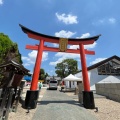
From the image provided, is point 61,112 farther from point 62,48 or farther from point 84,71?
point 62,48

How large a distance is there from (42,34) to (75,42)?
2.67 m

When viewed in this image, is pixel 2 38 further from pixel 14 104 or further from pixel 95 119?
pixel 95 119

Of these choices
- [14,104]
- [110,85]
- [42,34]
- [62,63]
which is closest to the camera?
[14,104]

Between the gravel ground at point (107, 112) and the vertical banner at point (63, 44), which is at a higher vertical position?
the vertical banner at point (63, 44)

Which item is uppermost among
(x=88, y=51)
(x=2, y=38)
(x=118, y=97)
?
(x=2, y=38)

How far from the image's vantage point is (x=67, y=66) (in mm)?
61438

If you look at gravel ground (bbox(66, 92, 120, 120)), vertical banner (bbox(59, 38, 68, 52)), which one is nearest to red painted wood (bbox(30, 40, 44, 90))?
vertical banner (bbox(59, 38, 68, 52))

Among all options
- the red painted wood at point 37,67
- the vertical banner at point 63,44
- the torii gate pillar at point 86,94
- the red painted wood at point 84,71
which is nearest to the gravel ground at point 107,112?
the torii gate pillar at point 86,94

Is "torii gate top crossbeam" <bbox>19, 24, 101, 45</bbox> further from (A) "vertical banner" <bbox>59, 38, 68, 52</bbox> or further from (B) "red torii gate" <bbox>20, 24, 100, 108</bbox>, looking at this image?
(A) "vertical banner" <bbox>59, 38, 68, 52</bbox>

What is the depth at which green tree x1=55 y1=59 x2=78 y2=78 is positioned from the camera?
60.1m

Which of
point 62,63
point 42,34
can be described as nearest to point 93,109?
point 42,34

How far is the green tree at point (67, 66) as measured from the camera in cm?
6006

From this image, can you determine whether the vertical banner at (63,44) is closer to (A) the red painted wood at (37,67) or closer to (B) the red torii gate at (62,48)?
(B) the red torii gate at (62,48)

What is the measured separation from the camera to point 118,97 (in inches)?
503
